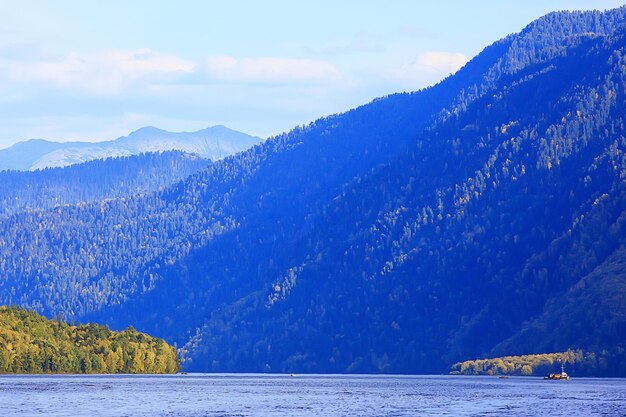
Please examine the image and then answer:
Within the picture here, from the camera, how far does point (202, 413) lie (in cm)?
18612

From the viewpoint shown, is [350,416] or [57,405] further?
[57,405]

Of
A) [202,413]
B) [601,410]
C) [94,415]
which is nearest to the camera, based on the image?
[94,415]

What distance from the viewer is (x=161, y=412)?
612 feet

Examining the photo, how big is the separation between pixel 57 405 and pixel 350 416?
42333mm

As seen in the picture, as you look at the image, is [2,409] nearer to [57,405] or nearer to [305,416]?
[57,405]

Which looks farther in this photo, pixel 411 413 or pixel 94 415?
pixel 411 413

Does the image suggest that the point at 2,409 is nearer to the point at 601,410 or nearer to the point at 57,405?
the point at 57,405

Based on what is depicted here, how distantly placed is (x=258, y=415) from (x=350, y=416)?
12.1 meters

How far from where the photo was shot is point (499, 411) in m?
196

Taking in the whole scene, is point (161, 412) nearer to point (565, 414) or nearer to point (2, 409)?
point (2, 409)

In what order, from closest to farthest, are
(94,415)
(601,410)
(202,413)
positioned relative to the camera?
(94,415) → (202,413) → (601,410)

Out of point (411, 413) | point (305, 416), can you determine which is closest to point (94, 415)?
point (305, 416)

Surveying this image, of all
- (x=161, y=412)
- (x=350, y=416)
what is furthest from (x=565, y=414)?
(x=161, y=412)

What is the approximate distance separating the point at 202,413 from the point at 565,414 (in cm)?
4814
